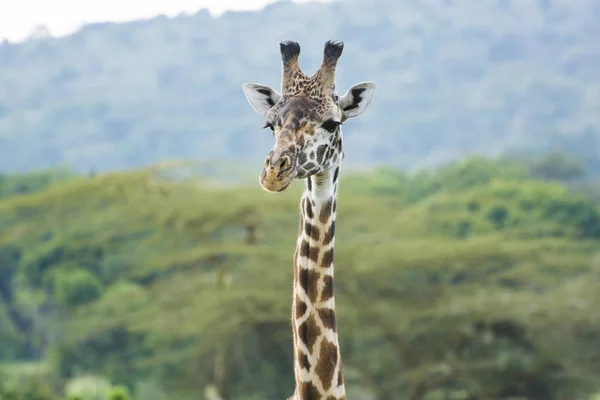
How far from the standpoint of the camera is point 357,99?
520 cm

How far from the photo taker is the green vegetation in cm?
2725

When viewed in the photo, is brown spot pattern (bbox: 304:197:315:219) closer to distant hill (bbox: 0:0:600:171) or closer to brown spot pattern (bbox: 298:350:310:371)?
brown spot pattern (bbox: 298:350:310:371)

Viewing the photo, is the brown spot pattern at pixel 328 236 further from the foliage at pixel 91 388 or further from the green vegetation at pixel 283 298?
the foliage at pixel 91 388

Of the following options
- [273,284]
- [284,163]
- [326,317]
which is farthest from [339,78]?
[284,163]

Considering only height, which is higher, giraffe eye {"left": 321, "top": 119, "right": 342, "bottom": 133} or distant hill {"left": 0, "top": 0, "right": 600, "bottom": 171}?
distant hill {"left": 0, "top": 0, "right": 600, "bottom": 171}

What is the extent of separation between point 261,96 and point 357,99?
553 mm

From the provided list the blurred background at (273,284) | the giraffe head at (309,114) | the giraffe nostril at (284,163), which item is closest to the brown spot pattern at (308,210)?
the giraffe head at (309,114)

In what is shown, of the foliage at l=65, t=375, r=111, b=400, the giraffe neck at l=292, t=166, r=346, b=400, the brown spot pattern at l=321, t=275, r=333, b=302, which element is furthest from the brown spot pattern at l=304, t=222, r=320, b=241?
the foliage at l=65, t=375, r=111, b=400

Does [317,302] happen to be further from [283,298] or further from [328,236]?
[283,298]

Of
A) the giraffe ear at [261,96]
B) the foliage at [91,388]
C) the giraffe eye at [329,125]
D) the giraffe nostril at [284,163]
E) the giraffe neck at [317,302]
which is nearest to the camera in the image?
the giraffe nostril at [284,163]

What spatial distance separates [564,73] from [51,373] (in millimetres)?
104028

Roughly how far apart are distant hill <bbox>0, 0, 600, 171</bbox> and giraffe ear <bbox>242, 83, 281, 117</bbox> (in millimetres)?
89789

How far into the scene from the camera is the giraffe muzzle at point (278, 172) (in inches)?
177

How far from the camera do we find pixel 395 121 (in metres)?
120
